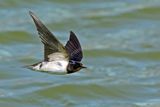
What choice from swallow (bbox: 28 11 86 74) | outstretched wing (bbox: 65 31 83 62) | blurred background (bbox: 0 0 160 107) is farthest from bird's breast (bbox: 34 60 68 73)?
blurred background (bbox: 0 0 160 107)

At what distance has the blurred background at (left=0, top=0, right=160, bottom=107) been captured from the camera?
9.77m

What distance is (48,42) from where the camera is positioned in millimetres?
7043

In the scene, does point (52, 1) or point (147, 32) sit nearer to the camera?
point (147, 32)

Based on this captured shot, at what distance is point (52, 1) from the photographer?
13.3m

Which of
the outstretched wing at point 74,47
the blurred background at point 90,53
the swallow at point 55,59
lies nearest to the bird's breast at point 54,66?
the swallow at point 55,59

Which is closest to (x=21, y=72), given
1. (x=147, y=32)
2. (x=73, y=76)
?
(x=73, y=76)

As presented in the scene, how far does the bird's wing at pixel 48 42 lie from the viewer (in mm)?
6868

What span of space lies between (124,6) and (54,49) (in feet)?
20.8

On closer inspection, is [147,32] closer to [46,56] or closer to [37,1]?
[37,1]

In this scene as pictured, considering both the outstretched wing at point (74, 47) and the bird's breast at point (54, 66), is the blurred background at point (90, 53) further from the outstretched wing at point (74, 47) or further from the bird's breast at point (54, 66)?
the bird's breast at point (54, 66)

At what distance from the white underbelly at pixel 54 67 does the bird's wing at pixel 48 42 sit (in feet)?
0.24

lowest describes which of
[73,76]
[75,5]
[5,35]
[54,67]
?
[54,67]

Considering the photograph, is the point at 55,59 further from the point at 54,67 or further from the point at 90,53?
the point at 90,53

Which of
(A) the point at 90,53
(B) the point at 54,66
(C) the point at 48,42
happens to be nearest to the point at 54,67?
(B) the point at 54,66
